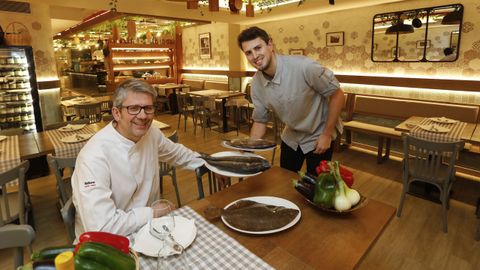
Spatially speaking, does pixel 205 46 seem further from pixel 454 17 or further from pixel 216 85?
pixel 454 17

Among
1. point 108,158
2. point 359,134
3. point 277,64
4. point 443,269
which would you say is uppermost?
point 277,64

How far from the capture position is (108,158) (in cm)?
142

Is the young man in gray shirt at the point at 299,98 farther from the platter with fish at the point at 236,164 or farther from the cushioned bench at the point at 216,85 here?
the cushioned bench at the point at 216,85

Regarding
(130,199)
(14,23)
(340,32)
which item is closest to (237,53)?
(340,32)

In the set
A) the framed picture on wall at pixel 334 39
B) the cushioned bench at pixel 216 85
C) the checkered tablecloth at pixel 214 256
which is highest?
the framed picture on wall at pixel 334 39

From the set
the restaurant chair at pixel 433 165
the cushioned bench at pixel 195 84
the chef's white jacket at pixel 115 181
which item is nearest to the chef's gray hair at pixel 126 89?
the chef's white jacket at pixel 115 181

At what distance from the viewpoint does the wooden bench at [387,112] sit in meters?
4.60

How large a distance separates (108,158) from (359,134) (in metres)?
5.10

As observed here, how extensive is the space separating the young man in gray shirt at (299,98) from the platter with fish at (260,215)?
2.81 feet

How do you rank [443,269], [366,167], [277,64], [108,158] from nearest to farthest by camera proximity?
[108,158] < [277,64] < [443,269] < [366,167]

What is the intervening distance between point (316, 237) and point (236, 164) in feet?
2.03

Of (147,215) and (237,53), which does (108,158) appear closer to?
(147,215)

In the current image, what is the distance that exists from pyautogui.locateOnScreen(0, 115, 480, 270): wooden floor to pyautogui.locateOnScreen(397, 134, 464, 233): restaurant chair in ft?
0.63

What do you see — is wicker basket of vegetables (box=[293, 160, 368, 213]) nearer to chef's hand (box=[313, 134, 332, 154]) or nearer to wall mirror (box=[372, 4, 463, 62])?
chef's hand (box=[313, 134, 332, 154])
